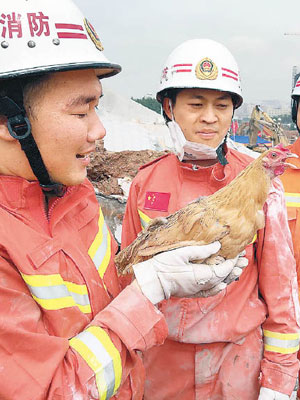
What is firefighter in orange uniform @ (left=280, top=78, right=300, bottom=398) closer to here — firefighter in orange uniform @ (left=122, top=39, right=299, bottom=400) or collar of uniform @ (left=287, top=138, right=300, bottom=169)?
collar of uniform @ (left=287, top=138, right=300, bottom=169)

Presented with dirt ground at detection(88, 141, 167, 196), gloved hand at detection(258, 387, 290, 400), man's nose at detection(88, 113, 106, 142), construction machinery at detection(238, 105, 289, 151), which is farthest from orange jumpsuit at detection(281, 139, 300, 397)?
construction machinery at detection(238, 105, 289, 151)

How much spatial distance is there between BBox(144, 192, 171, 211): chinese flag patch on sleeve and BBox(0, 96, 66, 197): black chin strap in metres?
1.17

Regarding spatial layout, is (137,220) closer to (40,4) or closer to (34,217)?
(34,217)

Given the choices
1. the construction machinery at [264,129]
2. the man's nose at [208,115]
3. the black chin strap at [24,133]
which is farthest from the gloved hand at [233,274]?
the construction machinery at [264,129]

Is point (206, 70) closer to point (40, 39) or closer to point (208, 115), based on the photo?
point (208, 115)

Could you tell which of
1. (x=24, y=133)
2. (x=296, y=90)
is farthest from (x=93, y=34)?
(x=296, y=90)

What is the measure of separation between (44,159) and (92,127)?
11.6 inches

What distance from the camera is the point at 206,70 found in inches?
105

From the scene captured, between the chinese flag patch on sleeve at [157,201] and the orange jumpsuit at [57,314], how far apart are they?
920 mm

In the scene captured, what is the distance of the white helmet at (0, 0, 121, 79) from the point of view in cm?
151

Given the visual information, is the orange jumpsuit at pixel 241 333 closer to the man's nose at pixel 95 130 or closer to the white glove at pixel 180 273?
the white glove at pixel 180 273

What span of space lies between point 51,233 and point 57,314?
368mm

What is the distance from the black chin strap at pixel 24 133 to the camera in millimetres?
1514

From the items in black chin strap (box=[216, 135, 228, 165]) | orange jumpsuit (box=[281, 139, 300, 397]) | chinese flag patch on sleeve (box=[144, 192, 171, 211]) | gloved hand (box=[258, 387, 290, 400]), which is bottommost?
gloved hand (box=[258, 387, 290, 400])
